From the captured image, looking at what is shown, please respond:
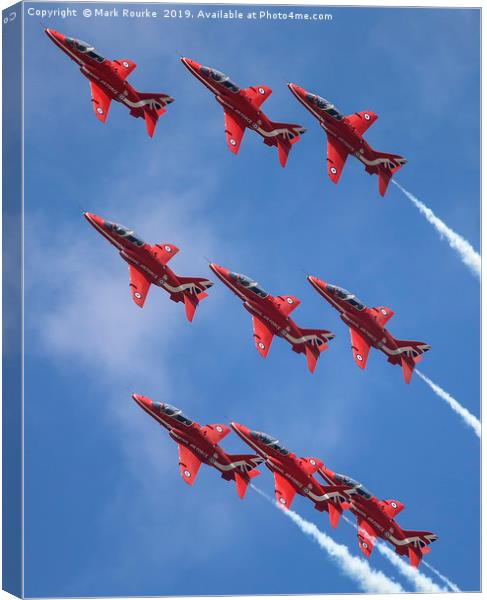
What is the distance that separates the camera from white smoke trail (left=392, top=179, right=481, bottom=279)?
148 ft

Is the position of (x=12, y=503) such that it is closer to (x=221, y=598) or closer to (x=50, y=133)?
(x=221, y=598)

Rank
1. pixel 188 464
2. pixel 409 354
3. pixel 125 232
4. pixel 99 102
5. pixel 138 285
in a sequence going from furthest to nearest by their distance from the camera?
pixel 409 354 → pixel 138 285 → pixel 125 232 → pixel 188 464 → pixel 99 102

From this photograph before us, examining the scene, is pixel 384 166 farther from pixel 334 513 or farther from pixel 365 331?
pixel 334 513

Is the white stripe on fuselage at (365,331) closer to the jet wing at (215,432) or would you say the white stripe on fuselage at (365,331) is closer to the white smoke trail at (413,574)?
the jet wing at (215,432)

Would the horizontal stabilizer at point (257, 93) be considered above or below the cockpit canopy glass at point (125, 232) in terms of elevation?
above

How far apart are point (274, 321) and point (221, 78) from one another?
5771 mm

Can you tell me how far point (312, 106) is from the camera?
45312mm

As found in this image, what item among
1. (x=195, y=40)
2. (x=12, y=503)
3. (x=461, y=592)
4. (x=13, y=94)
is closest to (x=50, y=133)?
(x=13, y=94)

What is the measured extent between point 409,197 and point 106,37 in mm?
8000

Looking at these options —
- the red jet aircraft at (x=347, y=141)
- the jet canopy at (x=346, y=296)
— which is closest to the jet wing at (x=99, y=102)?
the red jet aircraft at (x=347, y=141)

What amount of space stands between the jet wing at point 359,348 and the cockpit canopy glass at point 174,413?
4349mm

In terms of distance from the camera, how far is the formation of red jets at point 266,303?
43906mm

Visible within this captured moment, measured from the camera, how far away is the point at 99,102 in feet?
144

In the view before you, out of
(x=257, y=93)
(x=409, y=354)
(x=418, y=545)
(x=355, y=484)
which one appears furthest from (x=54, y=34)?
(x=418, y=545)
